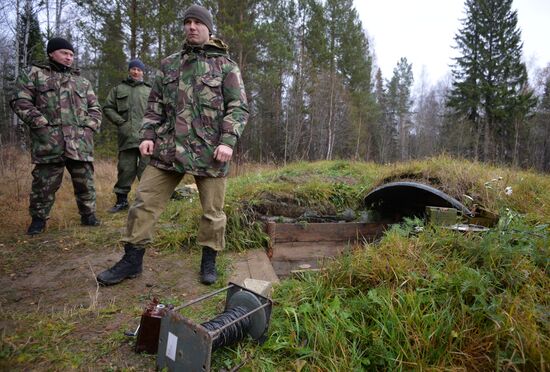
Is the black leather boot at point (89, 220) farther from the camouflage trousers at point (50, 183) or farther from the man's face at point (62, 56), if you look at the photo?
the man's face at point (62, 56)

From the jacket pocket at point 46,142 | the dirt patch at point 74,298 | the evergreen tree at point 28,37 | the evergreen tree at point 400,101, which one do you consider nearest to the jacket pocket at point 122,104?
the jacket pocket at point 46,142

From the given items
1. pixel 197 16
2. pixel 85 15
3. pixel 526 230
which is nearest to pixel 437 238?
pixel 526 230

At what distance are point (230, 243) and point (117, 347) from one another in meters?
2.01

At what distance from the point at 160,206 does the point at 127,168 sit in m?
2.77

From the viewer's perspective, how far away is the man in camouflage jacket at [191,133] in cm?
252

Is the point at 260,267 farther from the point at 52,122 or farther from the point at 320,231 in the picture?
the point at 52,122

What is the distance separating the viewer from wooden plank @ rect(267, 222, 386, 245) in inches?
164

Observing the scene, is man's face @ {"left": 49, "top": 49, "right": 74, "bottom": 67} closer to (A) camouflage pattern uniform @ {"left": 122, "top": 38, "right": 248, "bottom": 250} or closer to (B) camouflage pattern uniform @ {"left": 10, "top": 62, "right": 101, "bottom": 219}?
(B) camouflage pattern uniform @ {"left": 10, "top": 62, "right": 101, "bottom": 219}

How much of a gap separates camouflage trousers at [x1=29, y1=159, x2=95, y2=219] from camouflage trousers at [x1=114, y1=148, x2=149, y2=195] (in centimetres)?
87

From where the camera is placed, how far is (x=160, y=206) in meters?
2.59

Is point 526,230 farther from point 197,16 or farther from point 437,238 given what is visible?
point 197,16

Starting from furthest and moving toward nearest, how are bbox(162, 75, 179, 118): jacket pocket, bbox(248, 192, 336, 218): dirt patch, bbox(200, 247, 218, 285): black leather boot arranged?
bbox(248, 192, 336, 218): dirt patch
bbox(200, 247, 218, 285): black leather boot
bbox(162, 75, 179, 118): jacket pocket

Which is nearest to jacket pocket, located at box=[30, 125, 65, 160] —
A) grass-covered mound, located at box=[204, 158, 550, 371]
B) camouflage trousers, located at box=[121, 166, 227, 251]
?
camouflage trousers, located at box=[121, 166, 227, 251]

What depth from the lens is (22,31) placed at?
1238 cm
